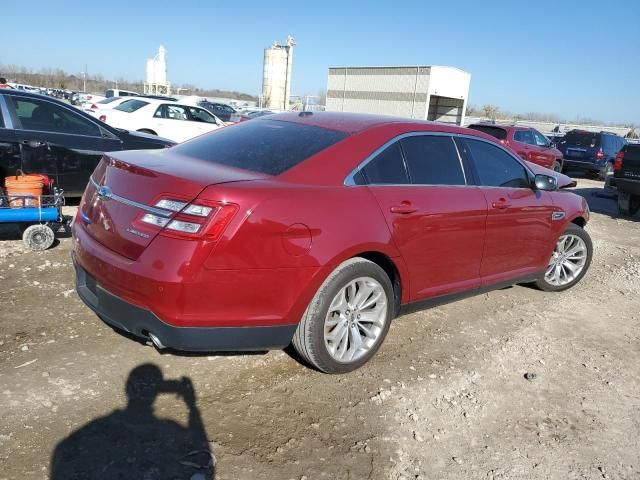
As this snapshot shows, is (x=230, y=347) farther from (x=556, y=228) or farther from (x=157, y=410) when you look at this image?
(x=556, y=228)

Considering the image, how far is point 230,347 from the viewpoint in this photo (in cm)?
292

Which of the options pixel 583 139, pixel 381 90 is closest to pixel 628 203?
pixel 583 139

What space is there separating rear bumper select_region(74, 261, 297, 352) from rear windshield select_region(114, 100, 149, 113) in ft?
35.8

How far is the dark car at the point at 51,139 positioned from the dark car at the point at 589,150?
51.8ft

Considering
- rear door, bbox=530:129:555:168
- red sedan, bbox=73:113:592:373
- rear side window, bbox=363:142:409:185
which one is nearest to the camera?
red sedan, bbox=73:113:592:373

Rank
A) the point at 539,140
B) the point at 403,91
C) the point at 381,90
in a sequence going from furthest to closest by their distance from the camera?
the point at 381,90
the point at 403,91
the point at 539,140

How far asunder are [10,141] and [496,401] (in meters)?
5.68

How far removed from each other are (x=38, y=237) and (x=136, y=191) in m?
2.89

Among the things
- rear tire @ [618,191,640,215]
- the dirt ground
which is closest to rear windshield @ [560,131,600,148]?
rear tire @ [618,191,640,215]

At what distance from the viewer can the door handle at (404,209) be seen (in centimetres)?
342

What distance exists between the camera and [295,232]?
9.50ft

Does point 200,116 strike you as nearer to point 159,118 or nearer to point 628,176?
point 159,118

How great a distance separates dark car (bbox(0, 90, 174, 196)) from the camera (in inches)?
237

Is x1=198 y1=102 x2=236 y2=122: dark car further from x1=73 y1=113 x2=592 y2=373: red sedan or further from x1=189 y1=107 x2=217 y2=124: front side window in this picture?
x1=73 y1=113 x2=592 y2=373: red sedan
